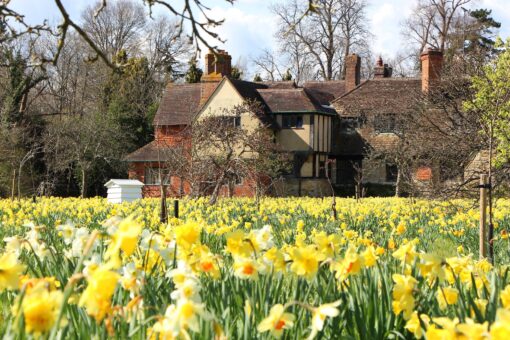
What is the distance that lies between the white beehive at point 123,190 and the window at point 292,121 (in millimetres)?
17255

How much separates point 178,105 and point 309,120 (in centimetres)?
690

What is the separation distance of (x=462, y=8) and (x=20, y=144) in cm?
2897

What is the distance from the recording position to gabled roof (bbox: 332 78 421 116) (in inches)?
1277

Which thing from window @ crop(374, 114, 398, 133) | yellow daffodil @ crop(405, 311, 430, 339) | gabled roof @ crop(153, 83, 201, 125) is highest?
gabled roof @ crop(153, 83, 201, 125)

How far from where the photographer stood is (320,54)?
150ft

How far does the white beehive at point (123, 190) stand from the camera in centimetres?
1689

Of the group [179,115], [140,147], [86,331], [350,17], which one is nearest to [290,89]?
[179,115]

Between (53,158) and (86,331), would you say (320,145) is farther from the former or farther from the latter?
(86,331)

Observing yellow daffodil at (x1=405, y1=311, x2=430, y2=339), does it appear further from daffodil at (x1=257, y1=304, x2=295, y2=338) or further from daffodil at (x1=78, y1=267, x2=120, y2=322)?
daffodil at (x1=78, y1=267, x2=120, y2=322)

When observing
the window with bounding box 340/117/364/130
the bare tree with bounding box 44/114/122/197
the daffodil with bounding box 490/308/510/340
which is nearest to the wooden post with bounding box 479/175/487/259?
the daffodil with bounding box 490/308/510/340

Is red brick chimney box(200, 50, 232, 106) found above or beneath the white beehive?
above

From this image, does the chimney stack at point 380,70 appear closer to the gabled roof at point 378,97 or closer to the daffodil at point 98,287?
the gabled roof at point 378,97

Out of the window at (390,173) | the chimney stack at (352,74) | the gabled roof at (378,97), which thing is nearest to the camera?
the gabled roof at (378,97)

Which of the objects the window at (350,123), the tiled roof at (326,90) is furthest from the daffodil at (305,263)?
the tiled roof at (326,90)
